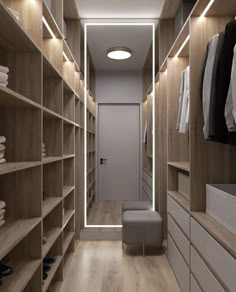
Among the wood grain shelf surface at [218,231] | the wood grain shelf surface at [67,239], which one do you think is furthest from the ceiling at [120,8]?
the wood grain shelf surface at [67,239]

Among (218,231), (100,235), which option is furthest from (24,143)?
(100,235)

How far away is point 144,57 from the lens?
4.13 m

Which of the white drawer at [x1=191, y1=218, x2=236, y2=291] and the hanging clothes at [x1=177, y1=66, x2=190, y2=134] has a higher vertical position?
the hanging clothes at [x1=177, y1=66, x2=190, y2=134]

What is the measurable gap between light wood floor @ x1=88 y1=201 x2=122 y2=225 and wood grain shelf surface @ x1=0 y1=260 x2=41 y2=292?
2.15m

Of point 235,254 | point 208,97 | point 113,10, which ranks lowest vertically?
point 235,254

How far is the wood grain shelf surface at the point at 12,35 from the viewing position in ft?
4.47

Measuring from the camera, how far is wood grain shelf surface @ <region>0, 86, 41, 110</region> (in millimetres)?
1349

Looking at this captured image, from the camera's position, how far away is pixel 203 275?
1.89 metres

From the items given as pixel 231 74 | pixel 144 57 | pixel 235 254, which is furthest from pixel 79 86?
pixel 235 254

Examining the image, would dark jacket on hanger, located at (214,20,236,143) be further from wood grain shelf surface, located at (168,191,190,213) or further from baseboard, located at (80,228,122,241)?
baseboard, located at (80,228,122,241)

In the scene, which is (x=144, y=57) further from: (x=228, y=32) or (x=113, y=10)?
(x=228, y=32)

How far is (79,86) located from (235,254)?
2966mm

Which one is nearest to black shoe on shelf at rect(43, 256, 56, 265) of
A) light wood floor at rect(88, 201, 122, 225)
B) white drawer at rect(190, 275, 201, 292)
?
white drawer at rect(190, 275, 201, 292)

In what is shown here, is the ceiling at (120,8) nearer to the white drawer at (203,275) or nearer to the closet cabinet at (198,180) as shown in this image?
the closet cabinet at (198,180)
